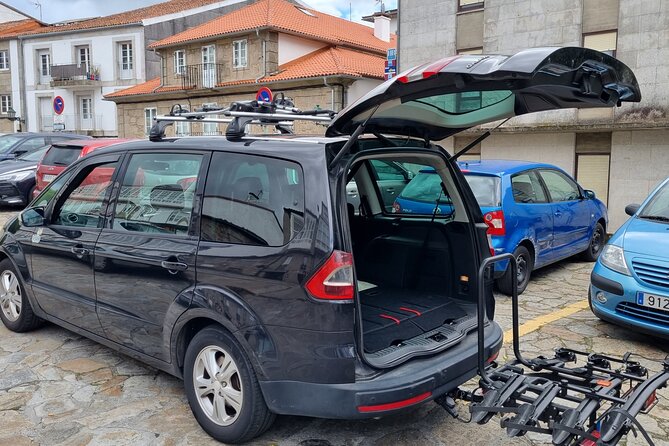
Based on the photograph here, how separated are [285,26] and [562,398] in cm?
2572

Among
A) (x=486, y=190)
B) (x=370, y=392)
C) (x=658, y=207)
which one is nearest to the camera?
(x=370, y=392)

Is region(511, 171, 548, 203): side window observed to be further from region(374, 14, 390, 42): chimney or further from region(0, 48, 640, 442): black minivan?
region(374, 14, 390, 42): chimney

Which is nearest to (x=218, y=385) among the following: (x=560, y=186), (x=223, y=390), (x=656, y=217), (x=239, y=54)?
(x=223, y=390)

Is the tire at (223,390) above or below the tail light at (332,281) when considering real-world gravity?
below

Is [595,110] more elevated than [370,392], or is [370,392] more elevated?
[595,110]

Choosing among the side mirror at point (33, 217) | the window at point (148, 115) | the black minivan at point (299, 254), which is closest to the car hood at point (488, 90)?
the black minivan at point (299, 254)

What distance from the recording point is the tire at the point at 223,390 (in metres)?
3.20

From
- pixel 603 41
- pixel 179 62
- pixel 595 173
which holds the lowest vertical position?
pixel 595 173

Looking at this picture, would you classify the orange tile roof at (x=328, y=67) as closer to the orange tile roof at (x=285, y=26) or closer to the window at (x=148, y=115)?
the orange tile roof at (x=285, y=26)

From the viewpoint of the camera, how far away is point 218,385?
11.1ft

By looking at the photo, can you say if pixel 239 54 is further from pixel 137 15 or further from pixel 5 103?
pixel 5 103

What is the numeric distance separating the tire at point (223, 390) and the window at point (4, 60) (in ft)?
148

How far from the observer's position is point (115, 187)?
13.8 feet

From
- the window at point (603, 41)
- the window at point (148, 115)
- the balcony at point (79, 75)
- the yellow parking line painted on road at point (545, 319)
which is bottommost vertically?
the yellow parking line painted on road at point (545, 319)
